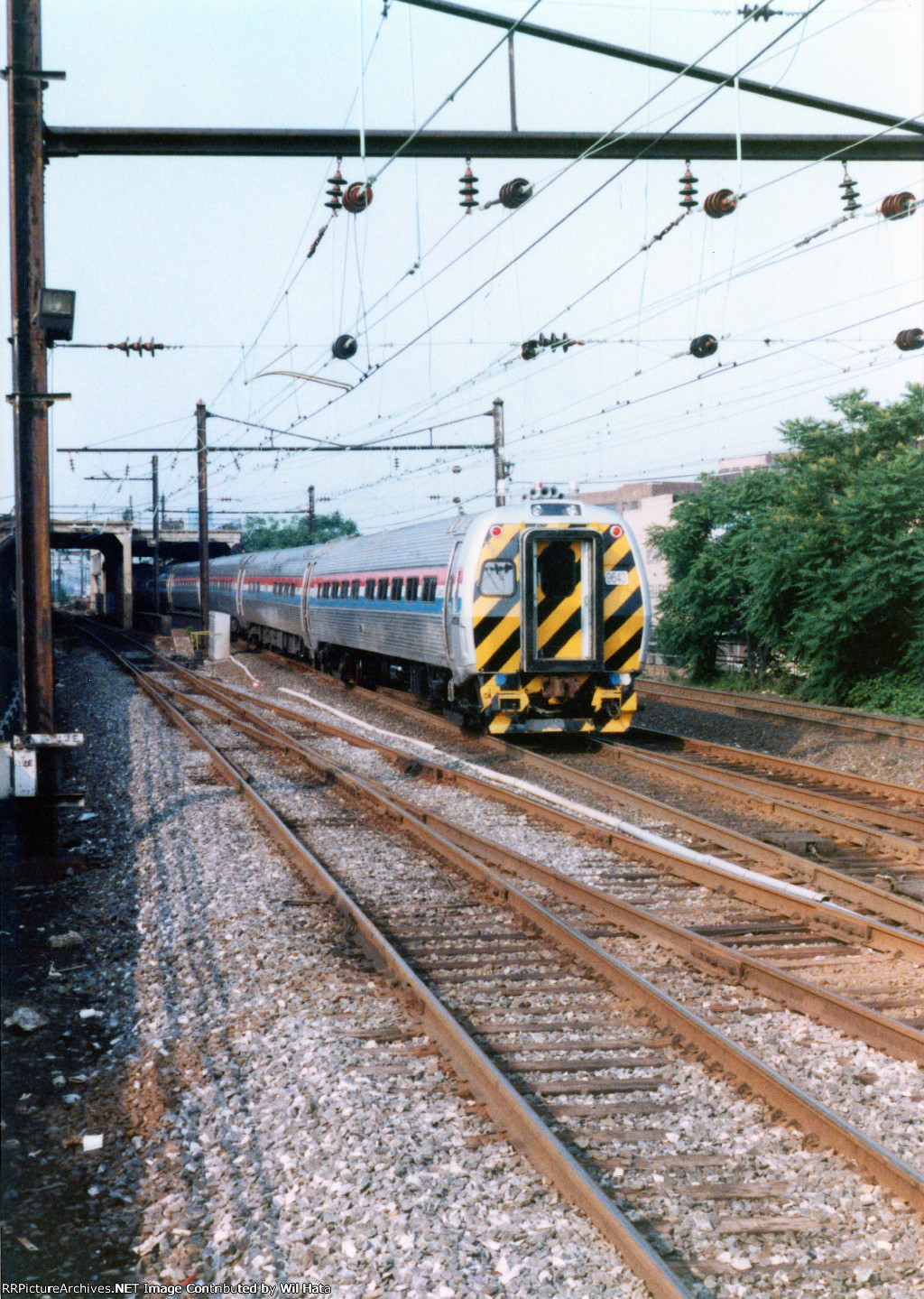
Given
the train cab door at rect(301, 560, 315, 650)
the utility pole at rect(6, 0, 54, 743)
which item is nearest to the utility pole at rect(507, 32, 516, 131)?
the utility pole at rect(6, 0, 54, 743)

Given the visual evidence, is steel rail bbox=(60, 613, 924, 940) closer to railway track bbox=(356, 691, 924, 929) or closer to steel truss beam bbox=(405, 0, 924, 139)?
railway track bbox=(356, 691, 924, 929)

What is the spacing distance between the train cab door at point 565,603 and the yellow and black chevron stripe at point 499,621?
0.12m

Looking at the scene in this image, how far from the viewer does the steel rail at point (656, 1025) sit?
12.6 ft

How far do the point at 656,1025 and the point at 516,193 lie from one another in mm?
6694

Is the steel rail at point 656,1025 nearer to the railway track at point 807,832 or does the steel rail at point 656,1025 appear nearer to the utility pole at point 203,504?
the railway track at point 807,832

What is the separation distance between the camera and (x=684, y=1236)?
3773mm

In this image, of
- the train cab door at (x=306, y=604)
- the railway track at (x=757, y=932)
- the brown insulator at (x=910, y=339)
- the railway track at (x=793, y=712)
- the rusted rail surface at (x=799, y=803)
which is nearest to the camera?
the railway track at (x=757, y=932)

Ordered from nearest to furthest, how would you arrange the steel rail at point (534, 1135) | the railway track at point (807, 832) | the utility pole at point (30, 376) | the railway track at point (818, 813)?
1. the steel rail at point (534, 1135)
2. the railway track at point (807, 832)
3. the railway track at point (818, 813)
4. the utility pole at point (30, 376)

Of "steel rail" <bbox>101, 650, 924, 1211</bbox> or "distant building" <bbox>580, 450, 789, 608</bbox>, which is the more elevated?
"distant building" <bbox>580, 450, 789, 608</bbox>

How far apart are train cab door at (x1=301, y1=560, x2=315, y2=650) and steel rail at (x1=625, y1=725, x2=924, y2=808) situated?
11.9 m

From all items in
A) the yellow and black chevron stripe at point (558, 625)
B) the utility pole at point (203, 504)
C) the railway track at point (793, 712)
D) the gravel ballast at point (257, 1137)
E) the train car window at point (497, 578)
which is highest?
the utility pole at point (203, 504)

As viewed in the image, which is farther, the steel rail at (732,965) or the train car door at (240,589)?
the train car door at (240,589)

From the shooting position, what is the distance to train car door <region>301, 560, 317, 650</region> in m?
26.8

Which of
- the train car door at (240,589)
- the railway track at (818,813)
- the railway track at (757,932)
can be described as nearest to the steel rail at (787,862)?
the railway track at (757,932)
